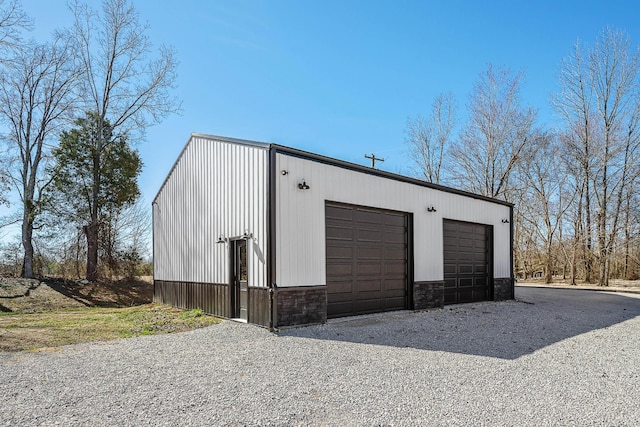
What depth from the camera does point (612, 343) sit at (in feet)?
21.7

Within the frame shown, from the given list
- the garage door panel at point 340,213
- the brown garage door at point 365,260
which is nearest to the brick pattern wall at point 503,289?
the brown garage door at point 365,260

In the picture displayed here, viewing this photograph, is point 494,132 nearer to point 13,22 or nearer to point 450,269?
point 450,269

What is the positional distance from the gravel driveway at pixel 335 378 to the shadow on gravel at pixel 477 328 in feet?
0.20

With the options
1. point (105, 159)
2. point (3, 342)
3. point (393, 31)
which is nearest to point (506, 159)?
point (393, 31)

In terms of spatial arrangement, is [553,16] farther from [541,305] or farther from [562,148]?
[562,148]

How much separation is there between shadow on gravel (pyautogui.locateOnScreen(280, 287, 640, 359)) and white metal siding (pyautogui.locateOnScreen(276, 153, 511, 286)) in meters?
1.14

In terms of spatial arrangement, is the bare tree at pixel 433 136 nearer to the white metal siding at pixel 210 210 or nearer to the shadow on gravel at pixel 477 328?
the shadow on gravel at pixel 477 328

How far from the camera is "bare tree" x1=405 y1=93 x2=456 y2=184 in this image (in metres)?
25.0

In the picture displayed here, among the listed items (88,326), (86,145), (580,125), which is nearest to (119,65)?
(86,145)

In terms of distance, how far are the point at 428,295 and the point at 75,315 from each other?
954cm

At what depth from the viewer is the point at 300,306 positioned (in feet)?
24.8

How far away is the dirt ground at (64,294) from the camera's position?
12.4 metres

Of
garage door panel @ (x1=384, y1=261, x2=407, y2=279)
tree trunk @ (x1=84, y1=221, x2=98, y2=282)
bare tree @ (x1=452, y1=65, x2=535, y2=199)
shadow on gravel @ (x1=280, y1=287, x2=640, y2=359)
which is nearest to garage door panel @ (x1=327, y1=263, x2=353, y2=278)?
shadow on gravel @ (x1=280, y1=287, x2=640, y2=359)

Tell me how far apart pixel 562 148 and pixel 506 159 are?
2885 millimetres
